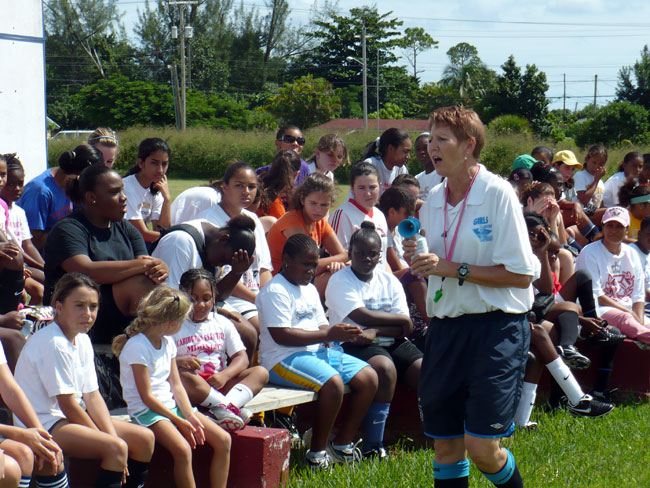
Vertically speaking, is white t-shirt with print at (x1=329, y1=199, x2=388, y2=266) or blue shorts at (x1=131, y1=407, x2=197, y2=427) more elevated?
white t-shirt with print at (x1=329, y1=199, x2=388, y2=266)

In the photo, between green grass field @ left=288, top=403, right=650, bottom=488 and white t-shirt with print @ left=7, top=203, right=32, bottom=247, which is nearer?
green grass field @ left=288, top=403, right=650, bottom=488

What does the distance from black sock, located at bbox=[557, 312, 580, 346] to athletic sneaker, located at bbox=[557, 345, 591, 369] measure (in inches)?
2.7

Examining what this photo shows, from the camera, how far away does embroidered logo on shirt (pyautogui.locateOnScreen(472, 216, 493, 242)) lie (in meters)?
3.97

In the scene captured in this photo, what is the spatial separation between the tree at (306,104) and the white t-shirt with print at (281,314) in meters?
46.2

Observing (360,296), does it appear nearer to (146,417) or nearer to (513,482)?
(146,417)

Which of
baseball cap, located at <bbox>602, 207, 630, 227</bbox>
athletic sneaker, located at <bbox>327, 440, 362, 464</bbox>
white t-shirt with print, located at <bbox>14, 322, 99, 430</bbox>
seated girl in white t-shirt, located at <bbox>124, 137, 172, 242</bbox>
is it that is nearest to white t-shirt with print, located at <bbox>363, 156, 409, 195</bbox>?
baseball cap, located at <bbox>602, 207, 630, 227</bbox>

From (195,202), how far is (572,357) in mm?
3340

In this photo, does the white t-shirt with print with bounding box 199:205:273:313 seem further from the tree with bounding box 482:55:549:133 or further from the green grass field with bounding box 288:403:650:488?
the tree with bounding box 482:55:549:133

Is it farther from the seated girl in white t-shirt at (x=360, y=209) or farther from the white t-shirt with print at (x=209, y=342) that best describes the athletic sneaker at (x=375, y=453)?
the seated girl in white t-shirt at (x=360, y=209)

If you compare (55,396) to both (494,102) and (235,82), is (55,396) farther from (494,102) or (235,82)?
(235,82)

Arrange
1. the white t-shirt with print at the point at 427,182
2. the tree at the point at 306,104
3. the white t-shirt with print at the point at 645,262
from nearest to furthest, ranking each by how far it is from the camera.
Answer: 1. the white t-shirt with print at the point at 645,262
2. the white t-shirt with print at the point at 427,182
3. the tree at the point at 306,104

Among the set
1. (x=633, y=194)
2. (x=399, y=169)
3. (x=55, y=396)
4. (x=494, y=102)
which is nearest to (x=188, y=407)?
(x=55, y=396)

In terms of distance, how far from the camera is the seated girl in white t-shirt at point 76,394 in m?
4.04

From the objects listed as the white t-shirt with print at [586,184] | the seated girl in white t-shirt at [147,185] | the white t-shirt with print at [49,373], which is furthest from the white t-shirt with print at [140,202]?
the white t-shirt with print at [586,184]
